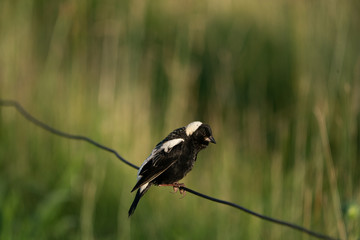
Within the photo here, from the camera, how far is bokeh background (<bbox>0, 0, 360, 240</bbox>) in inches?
152

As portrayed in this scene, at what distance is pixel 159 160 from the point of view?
2.48m

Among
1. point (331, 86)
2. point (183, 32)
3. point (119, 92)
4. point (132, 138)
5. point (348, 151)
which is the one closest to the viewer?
point (348, 151)

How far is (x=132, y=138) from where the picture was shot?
5.01 metres

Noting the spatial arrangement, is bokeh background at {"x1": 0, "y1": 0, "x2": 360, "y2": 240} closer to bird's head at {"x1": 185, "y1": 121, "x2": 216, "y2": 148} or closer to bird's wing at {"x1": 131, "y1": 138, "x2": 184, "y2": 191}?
bird's head at {"x1": 185, "y1": 121, "x2": 216, "y2": 148}

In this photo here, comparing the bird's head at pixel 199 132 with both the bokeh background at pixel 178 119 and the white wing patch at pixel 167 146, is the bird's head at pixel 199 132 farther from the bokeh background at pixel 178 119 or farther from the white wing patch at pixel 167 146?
the bokeh background at pixel 178 119

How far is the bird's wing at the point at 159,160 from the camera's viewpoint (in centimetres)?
239

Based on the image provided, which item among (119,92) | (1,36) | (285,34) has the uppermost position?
(285,34)

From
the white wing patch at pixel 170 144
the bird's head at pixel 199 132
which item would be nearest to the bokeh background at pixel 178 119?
the bird's head at pixel 199 132

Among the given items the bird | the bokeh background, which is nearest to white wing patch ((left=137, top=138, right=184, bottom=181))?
the bird

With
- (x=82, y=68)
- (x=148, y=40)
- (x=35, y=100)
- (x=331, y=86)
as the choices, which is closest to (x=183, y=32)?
(x=148, y=40)

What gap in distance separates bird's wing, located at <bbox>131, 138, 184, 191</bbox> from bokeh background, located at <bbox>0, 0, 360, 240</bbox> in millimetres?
893

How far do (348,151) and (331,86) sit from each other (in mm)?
1054

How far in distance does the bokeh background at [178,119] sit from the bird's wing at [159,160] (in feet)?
2.93

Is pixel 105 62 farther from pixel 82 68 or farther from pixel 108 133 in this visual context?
pixel 108 133
